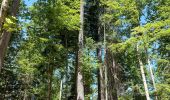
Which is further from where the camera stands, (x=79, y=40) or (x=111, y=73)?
(x=111, y=73)

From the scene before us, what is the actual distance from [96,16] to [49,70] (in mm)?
8175

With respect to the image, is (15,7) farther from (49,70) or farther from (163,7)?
(163,7)

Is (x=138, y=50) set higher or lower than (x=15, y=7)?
higher

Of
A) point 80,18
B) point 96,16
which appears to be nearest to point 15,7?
point 80,18

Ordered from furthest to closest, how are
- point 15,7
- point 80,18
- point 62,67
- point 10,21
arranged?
1. point 62,67
2. point 80,18
3. point 15,7
4. point 10,21

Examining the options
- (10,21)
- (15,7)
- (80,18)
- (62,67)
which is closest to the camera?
(10,21)

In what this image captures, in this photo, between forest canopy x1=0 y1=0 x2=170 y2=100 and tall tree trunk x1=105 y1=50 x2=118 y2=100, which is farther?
tall tree trunk x1=105 y1=50 x2=118 y2=100

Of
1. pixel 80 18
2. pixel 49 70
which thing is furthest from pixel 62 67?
pixel 80 18

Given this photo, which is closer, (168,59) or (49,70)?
(49,70)

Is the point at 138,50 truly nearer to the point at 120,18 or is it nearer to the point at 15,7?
the point at 120,18

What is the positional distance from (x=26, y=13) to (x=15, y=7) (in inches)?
358

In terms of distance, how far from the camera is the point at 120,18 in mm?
16625

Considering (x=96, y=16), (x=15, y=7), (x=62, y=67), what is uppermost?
(x=96, y=16)

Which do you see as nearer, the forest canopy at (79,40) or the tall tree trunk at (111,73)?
the forest canopy at (79,40)
